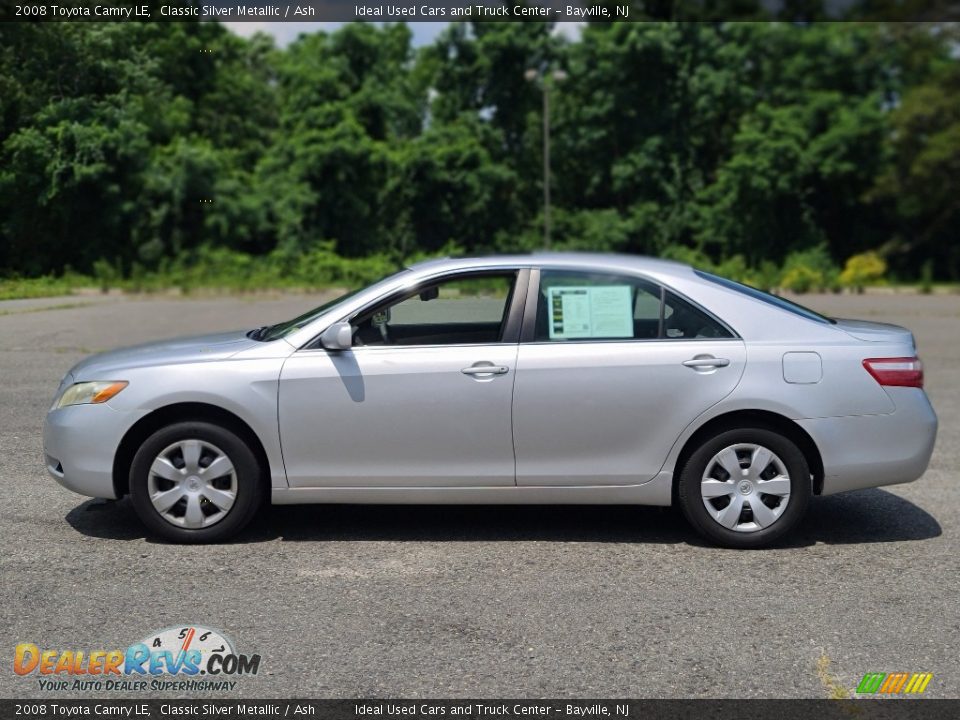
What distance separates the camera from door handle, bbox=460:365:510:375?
5.63 m

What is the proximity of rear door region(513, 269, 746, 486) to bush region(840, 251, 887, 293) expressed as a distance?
26854 mm

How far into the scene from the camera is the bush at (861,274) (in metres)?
31.6

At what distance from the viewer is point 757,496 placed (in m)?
5.65

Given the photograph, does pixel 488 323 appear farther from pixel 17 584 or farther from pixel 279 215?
pixel 279 215

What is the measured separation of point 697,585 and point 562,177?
39.3m

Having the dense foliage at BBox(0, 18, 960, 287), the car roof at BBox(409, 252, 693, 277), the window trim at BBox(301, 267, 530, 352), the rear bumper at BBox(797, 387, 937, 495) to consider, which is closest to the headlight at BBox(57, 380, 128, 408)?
the window trim at BBox(301, 267, 530, 352)

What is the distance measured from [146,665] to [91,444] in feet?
6.21

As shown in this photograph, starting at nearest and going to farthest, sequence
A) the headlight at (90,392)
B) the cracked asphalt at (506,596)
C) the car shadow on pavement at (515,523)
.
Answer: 1. the cracked asphalt at (506,596)
2. the headlight at (90,392)
3. the car shadow on pavement at (515,523)

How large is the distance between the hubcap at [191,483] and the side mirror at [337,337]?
0.80 metres

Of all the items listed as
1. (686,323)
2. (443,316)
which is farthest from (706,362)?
(443,316)

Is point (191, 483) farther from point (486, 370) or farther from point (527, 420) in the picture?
point (527, 420)

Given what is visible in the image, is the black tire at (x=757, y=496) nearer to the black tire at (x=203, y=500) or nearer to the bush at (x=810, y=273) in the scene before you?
the black tire at (x=203, y=500)

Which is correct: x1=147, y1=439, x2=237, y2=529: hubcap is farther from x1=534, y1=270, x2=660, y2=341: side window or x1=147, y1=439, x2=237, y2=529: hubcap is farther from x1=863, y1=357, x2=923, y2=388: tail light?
x1=863, y1=357, x2=923, y2=388: tail light

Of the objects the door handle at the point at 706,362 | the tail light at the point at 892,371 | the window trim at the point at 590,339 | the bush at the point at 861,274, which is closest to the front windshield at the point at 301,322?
the window trim at the point at 590,339
